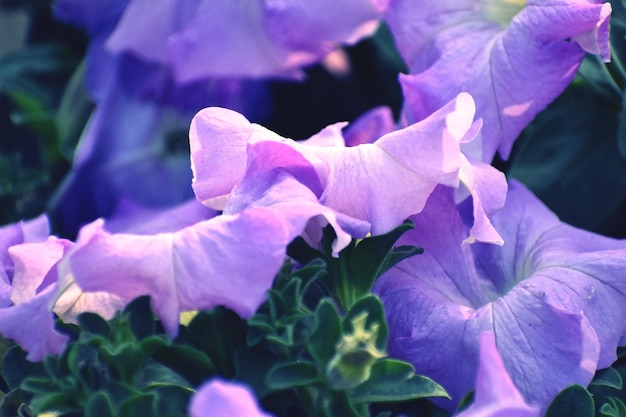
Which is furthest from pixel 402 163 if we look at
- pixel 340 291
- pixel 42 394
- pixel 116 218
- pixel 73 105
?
pixel 73 105

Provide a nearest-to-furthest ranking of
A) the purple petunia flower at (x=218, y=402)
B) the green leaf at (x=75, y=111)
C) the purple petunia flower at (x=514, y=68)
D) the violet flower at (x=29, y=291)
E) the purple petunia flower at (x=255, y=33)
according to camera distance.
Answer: the purple petunia flower at (x=218, y=402), the violet flower at (x=29, y=291), the purple petunia flower at (x=514, y=68), the purple petunia flower at (x=255, y=33), the green leaf at (x=75, y=111)

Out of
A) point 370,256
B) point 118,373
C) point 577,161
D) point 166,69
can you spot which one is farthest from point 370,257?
point 166,69

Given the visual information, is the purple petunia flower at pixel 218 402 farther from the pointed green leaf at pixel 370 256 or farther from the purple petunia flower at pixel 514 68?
the purple petunia flower at pixel 514 68

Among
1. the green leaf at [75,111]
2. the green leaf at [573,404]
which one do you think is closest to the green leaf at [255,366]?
the green leaf at [573,404]

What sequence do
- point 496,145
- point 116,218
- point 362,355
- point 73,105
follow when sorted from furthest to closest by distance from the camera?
point 73,105 → point 116,218 → point 496,145 → point 362,355

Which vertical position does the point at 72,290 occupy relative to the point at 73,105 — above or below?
above

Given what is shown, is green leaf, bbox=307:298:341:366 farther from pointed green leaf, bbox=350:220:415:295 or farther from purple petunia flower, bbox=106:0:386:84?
purple petunia flower, bbox=106:0:386:84

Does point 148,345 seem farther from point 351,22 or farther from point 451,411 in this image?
point 351,22
